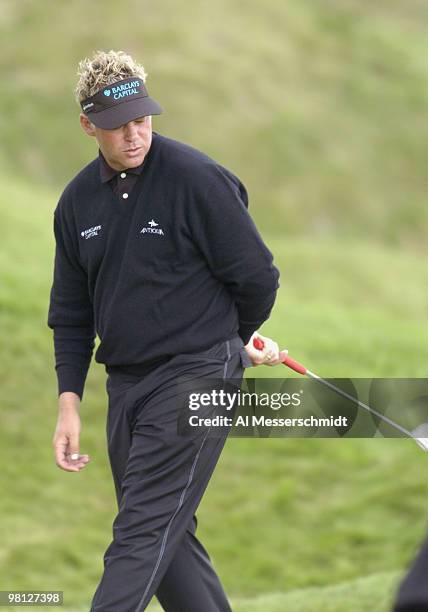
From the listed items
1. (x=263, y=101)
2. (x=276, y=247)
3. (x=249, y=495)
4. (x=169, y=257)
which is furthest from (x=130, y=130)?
(x=263, y=101)

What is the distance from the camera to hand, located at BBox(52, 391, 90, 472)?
511 cm

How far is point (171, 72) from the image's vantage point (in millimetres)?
31312

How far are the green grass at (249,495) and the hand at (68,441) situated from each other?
94.7 inches

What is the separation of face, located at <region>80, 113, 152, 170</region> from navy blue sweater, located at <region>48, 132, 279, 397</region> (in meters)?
0.06

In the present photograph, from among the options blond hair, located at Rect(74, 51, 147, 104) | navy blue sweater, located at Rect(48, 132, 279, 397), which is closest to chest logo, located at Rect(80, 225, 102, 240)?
navy blue sweater, located at Rect(48, 132, 279, 397)

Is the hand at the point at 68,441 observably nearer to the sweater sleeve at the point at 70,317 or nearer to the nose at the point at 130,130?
the sweater sleeve at the point at 70,317

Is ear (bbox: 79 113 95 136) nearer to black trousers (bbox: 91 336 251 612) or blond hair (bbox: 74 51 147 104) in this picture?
blond hair (bbox: 74 51 147 104)

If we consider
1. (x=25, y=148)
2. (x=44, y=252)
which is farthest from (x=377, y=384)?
(x=25, y=148)

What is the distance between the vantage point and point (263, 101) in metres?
→ 32.5

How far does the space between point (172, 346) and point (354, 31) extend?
3602 cm

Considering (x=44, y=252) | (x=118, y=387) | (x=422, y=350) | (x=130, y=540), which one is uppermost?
(x=118, y=387)

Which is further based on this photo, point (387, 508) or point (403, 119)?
point (403, 119)

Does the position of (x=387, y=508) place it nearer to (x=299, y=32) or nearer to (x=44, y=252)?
(x=44, y=252)

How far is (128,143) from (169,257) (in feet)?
1.65
